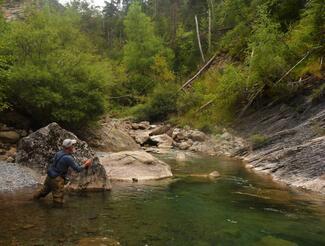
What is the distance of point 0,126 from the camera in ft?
75.9

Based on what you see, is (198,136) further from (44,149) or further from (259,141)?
(44,149)

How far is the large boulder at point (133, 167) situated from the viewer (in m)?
17.6

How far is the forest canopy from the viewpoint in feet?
78.7

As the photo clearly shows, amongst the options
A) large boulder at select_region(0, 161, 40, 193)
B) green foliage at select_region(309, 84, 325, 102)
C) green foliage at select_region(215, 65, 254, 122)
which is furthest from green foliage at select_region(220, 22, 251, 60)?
A: large boulder at select_region(0, 161, 40, 193)

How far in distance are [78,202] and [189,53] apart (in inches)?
1994

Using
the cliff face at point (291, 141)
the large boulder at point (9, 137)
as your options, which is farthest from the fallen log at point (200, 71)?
the large boulder at point (9, 137)

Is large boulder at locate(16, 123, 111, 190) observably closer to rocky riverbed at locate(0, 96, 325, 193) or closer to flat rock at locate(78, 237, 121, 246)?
rocky riverbed at locate(0, 96, 325, 193)

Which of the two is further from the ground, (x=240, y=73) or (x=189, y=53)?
(x=189, y=53)

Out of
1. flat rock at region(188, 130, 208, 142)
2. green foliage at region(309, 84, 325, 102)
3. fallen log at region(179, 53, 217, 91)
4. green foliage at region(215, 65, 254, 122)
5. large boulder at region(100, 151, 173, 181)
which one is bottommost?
large boulder at region(100, 151, 173, 181)

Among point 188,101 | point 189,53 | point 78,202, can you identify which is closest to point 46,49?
point 78,202

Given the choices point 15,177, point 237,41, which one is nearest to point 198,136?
point 237,41

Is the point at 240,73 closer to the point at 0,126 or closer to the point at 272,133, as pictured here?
the point at 272,133

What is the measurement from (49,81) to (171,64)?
37.8 m

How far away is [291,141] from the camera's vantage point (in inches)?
874
